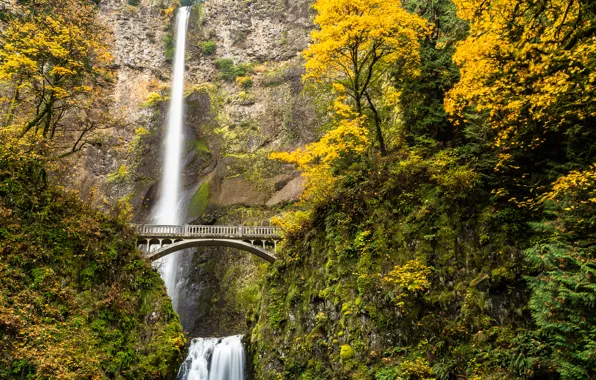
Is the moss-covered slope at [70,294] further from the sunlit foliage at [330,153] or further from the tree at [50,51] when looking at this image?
the sunlit foliage at [330,153]

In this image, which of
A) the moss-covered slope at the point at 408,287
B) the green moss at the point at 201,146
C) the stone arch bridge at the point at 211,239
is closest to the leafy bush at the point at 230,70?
the green moss at the point at 201,146

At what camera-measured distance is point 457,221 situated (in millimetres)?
10828

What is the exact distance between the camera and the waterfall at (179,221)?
773 inches

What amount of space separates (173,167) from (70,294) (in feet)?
83.6

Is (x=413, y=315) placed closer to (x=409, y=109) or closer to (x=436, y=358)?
(x=436, y=358)

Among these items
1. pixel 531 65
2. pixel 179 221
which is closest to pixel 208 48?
pixel 179 221

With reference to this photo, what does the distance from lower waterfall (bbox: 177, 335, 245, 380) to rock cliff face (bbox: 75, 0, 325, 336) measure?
10.1 m

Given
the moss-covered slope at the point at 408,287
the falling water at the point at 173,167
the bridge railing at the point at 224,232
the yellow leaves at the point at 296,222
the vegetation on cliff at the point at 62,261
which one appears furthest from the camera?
the falling water at the point at 173,167

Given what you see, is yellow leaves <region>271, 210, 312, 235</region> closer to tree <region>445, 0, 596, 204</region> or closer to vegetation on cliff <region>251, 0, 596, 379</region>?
vegetation on cliff <region>251, 0, 596, 379</region>

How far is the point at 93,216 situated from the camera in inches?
655

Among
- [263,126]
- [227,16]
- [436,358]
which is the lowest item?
[436,358]

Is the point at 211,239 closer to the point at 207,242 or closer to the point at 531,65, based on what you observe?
the point at 207,242

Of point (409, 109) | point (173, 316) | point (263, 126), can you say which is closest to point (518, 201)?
point (409, 109)

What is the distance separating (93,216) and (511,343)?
1553 centimetres
